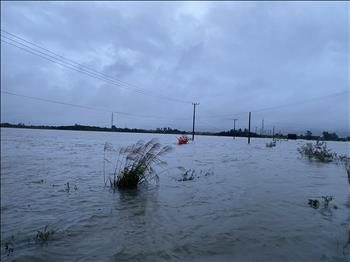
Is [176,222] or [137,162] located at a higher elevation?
[137,162]

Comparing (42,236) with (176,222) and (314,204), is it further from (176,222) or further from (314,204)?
(314,204)

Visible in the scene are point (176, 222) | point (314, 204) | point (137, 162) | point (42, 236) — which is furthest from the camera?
point (137, 162)

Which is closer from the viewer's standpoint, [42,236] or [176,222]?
[42,236]

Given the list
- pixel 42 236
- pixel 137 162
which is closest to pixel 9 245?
pixel 42 236

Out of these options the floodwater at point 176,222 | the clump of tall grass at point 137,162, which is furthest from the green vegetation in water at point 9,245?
the clump of tall grass at point 137,162

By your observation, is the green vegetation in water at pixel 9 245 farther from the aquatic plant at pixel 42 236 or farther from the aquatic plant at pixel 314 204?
the aquatic plant at pixel 314 204

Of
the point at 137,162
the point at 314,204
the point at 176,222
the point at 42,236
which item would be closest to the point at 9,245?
the point at 42,236

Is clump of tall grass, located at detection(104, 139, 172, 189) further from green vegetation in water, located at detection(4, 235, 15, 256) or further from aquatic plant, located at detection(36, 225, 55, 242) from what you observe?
green vegetation in water, located at detection(4, 235, 15, 256)

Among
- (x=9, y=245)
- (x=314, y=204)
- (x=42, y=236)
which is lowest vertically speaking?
(x=9, y=245)

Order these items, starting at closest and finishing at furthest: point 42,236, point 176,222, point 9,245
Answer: point 9,245, point 42,236, point 176,222

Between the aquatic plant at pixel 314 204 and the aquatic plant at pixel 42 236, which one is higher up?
the aquatic plant at pixel 314 204

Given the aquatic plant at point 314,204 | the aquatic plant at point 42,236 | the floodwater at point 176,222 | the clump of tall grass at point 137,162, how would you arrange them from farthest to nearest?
the clump of tall grass at point 137,162 < the aquatic plant at point 314,204 < the aquatic plant at point 42,236 < the floodwater at point 176,222

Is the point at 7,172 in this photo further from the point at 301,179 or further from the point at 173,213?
the point at 301,179

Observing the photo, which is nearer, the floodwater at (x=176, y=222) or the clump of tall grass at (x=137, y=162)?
the floodwater at (x=176, y=222)
